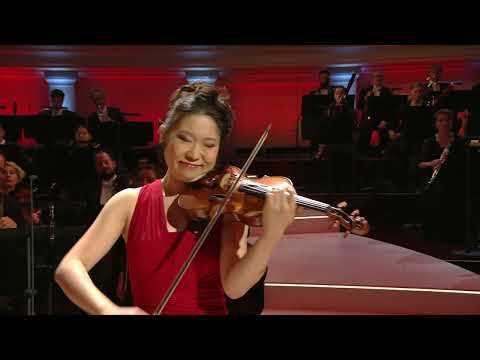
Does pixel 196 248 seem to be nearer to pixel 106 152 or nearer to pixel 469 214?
pixel 106 152

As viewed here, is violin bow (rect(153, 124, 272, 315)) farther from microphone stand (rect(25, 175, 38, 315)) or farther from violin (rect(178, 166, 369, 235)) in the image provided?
microphone stand (rect(25, 175, 38, 315))

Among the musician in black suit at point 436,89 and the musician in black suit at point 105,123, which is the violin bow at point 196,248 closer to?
the musician in black suit at point 105,123

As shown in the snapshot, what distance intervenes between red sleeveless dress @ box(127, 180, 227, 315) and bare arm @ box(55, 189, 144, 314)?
0.17ft

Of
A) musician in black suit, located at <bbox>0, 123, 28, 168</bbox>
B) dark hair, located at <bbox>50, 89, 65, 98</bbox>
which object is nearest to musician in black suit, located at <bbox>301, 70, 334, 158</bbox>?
dark hair, located at <bbox>50, 89, 65, 98</bbox>

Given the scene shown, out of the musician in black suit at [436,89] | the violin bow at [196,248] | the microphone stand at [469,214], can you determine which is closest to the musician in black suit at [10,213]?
the violin bow at [196,248]

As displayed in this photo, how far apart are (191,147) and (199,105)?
0.49 feet

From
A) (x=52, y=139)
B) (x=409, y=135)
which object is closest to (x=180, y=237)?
(x=52, y=139)

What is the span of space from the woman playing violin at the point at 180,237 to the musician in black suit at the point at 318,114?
2368 mm

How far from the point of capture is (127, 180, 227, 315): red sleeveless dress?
235cm

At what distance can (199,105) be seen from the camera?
246cm

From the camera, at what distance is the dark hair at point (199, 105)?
8.07ft

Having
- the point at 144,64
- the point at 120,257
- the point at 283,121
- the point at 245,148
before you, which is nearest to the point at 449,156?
the point at 283,121
